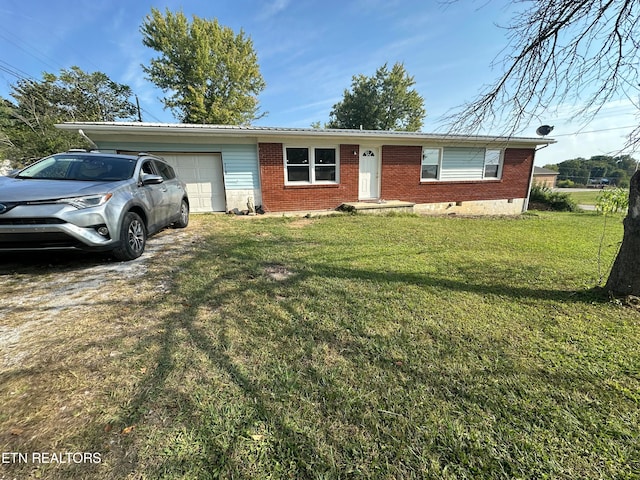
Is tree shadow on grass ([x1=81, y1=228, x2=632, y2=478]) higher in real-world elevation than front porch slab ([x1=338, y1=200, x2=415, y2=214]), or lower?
lower

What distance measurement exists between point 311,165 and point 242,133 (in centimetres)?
262

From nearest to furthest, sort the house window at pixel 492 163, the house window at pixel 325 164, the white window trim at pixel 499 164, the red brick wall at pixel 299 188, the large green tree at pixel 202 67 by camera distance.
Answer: the red brick wall at pixel 299 188 → the house window at pixel 325 164 → the white window trim at pixel 499 164 → the house window at pixel 492 163 → the large green tree at pixel 202 67

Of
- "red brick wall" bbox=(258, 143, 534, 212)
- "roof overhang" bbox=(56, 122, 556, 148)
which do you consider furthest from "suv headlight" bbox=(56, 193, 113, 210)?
"red brick wall" bbox=(258, 143, 534, 212)

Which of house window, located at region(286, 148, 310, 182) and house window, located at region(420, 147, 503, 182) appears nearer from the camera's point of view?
house window, located at region(286, 148, 310, 182)

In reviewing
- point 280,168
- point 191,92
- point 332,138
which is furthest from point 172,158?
point 191,92

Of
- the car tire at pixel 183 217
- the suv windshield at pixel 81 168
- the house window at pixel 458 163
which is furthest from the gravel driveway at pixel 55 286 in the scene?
the house window at pixel 458 163

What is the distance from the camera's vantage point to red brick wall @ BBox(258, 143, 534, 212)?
9.48 metres

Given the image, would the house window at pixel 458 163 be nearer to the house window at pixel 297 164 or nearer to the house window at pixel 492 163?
the house window at pixel 492 163

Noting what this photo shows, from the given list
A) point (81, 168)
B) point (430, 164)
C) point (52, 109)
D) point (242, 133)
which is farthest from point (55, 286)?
point (52, 109)

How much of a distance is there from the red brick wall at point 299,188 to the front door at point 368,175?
12.0 inches

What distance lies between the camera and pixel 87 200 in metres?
3.29

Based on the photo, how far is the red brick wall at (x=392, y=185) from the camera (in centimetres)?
948

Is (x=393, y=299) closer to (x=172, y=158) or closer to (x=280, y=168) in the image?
(x=280, y=168)

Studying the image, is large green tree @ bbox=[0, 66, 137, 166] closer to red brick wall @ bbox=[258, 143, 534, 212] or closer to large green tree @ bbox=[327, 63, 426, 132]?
red brick wall @ bbox=[258, 143, 534, 212]
